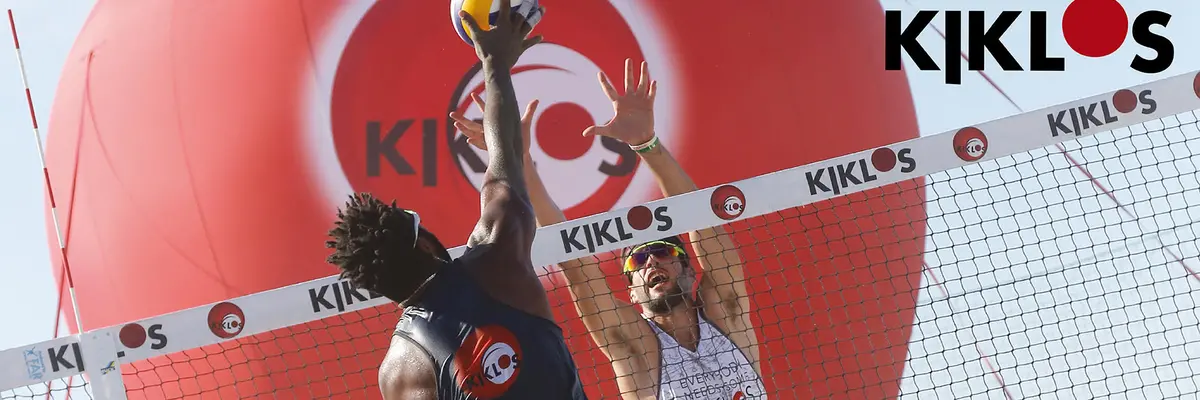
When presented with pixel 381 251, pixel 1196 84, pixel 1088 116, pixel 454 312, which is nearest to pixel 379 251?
pixel 381 251

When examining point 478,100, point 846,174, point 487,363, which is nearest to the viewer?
point 487,363

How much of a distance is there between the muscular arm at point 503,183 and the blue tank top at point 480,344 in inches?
6.6

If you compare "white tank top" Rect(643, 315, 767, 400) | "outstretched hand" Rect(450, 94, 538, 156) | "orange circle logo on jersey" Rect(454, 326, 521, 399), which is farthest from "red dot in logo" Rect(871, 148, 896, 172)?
"orange circle logo on jersey" Rect(454, 326, 521, 399)

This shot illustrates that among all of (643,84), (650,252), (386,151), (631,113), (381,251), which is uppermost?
(386,151)

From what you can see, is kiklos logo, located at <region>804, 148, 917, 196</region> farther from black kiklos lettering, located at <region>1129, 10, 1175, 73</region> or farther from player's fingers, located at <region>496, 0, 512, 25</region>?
black kiklos lettering, located at <region>1129, 10, 1175, 73</region>

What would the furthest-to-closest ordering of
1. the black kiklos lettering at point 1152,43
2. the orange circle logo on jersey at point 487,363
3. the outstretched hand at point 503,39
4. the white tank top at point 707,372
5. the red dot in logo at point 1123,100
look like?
the black kiklos lettering at point 1152,43, the red dot in logo at point 1123,100, the white tank top at point 707,372, the outstretched hand at point 503,39, the orange circle logo on jersey at point 487,363

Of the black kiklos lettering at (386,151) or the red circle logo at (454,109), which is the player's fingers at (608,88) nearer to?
the red circle logo at (454,109)

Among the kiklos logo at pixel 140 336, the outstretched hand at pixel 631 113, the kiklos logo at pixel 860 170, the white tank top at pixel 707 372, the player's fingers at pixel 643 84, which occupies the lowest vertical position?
the white tank top at pixel 707 372

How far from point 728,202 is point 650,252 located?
1.07ft

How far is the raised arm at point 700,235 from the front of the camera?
4480 mm

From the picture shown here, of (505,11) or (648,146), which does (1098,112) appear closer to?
(648,146)

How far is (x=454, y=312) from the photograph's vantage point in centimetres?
291

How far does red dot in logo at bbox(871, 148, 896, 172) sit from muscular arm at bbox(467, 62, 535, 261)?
153 cm

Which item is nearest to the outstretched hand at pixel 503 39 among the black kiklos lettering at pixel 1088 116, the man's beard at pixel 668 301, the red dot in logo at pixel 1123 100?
the man's beard at pixel 668 301
